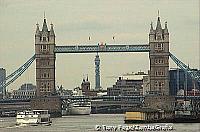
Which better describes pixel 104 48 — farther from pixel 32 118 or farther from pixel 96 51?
pixel 32 118

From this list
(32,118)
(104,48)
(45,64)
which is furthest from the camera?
(45,64)

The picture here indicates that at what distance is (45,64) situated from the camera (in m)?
174

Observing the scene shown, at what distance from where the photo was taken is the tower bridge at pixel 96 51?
562 ft

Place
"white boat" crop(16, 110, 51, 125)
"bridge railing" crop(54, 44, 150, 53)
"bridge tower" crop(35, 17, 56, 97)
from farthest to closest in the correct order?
1. "bridge tower" crop(35, 17, 56, 97)
2. "bridge railing" crop(54, 44, 150, 53)
3. "white boat" crop(16, 110, 51, 125)

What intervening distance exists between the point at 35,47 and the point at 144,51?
18.3 meters

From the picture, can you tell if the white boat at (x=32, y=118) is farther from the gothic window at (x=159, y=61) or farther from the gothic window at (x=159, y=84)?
the gothic window at (x=159, y=61)

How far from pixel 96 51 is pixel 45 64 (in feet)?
31.0

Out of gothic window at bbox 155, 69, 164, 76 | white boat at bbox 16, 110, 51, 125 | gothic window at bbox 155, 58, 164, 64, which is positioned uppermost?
gothic window at bbox 155, 58, 164, 64

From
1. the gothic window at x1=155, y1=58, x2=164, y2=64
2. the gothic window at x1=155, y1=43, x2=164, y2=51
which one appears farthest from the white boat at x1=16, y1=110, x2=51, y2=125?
the gothic window at x1=155, y1=43, x2=164, y2=51

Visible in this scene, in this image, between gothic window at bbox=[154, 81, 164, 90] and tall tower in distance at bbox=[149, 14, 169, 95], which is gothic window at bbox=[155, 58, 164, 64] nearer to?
tall tower in distance at bbox=[149, 14, 169, 95]

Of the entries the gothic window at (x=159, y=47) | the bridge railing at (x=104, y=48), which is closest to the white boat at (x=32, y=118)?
the bridge railing at (x=104, y=48)

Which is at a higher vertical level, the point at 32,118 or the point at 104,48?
the point at 104,48

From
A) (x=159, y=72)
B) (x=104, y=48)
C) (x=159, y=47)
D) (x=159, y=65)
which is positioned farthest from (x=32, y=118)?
(x=159, y=47)

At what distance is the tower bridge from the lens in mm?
171225
